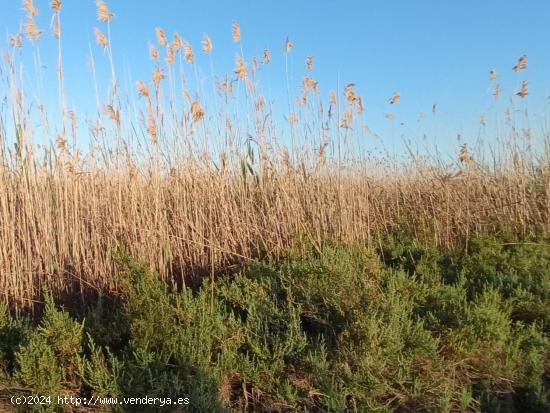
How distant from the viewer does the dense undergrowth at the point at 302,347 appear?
7.09 ft

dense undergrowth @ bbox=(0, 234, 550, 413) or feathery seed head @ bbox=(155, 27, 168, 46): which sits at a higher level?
feathery seed head @ bbox=(155, 27, 168, 46)

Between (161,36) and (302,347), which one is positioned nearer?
(302,347)

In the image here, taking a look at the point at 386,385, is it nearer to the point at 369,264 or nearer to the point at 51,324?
the point at 369,264

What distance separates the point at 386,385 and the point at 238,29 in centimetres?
295

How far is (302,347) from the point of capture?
238cm

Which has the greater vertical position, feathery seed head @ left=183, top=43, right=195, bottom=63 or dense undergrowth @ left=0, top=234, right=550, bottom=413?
feathery seed head @ left=183, top=43, right=195, bottom=63

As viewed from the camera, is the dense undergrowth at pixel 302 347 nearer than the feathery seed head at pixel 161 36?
Yes

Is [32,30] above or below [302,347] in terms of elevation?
above

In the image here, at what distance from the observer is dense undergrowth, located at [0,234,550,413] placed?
2.16 metres

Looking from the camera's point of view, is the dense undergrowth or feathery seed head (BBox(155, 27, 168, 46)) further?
feathery seed head (BBox(155, 27, 168, 46))

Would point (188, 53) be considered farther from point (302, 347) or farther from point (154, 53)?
point (302, 347)

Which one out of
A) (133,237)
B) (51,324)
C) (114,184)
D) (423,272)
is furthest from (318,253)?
(51,324)

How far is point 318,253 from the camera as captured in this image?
3.61 m

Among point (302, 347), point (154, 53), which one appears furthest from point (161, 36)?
point (302, 347)
